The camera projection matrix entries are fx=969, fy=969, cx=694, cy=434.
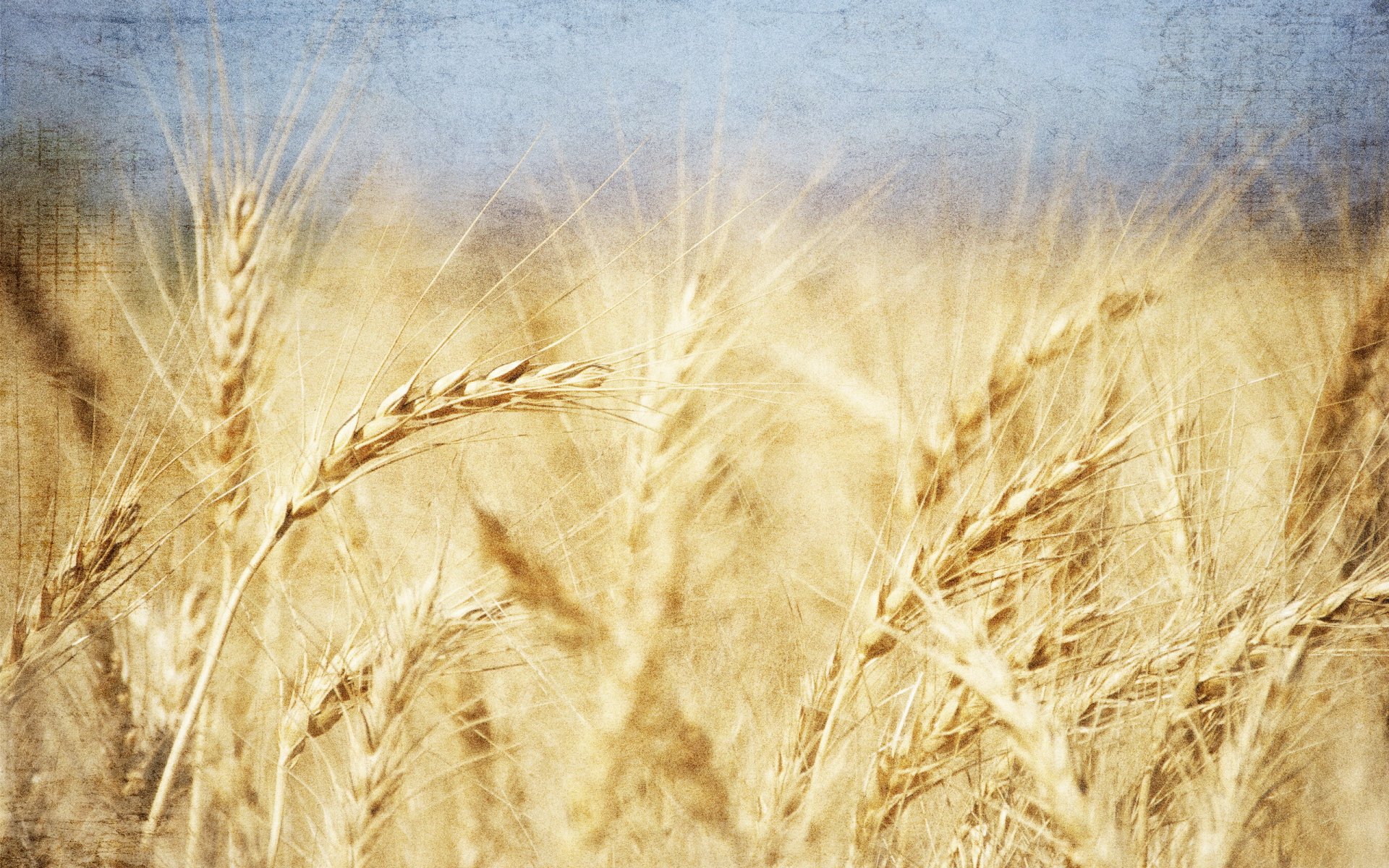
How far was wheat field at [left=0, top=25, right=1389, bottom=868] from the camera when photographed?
1.59 meters

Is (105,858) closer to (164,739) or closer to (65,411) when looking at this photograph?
(164,739)

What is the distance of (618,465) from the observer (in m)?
1.62

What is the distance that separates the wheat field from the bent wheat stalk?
94mm

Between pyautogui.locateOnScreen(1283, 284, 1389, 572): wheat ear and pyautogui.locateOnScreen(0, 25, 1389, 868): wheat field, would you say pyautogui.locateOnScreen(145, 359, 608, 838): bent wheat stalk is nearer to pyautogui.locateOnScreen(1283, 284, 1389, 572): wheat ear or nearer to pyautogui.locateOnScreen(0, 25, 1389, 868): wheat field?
pyautogui.locateOnScreen(0, 25, 1389, 868): wheat field

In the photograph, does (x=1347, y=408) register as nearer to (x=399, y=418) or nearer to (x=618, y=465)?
(x=618, y=465)

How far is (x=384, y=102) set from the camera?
1624mm

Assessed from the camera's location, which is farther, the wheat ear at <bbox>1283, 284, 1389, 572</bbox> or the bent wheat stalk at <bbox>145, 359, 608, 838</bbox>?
the wheat ear at <bbox>1283, 284, 1389, 572</bbox>

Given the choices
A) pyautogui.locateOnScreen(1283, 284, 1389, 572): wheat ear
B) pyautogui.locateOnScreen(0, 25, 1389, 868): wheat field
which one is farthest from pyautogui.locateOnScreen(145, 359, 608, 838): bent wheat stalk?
pyautogui.locateOnScreen(1283, 284, 1389, 572): wheat ear

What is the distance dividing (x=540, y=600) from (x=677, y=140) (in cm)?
80

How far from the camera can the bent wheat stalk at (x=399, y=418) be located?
1455mm

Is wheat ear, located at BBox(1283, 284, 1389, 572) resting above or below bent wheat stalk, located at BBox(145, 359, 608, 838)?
below

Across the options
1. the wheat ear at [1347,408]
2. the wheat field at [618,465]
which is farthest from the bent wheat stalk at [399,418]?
the wheat ear at [1347,408]

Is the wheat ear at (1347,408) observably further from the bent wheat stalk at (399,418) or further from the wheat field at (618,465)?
the bent wheat stalk at (399,418)

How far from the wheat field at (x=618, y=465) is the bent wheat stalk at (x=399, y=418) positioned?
94mm
